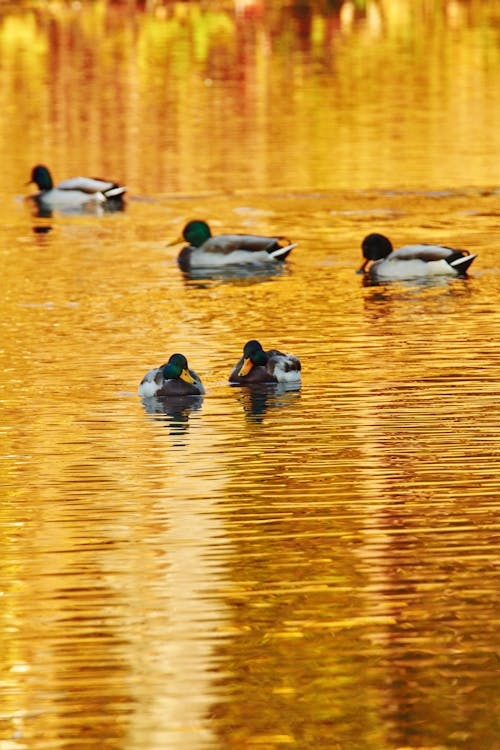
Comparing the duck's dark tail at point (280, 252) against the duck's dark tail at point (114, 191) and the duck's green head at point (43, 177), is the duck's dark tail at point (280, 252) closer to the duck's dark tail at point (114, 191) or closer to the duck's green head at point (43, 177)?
the duck's dark tail at point (114, 191)

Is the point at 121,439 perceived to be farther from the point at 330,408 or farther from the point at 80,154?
the point at 80,154

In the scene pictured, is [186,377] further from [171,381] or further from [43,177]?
[43,177]

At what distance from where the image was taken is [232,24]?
6681 centimetres

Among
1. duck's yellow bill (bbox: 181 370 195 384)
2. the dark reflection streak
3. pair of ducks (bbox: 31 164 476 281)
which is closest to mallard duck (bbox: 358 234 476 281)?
pair of ducks (bbox: 31 164 476 281)

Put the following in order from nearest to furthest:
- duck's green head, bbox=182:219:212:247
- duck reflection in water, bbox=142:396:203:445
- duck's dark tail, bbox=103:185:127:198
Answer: duck reflection in water, bbox=142:396:203:445
duck's green head, bbox=182:219:212:247
duck's dark tail, bbox=103:185:127:198

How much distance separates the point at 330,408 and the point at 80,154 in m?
20.9

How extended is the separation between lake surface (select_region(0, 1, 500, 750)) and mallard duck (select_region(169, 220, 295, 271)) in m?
0.24

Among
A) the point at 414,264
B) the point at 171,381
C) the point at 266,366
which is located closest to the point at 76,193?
A: the point at 414,264

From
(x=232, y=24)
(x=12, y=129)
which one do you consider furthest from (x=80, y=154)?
(x=232, y=24)

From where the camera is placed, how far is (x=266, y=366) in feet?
54.5

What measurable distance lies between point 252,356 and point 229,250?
812 centimetres

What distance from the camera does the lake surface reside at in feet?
30.1

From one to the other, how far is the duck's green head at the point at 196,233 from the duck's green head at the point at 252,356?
27.1 ft

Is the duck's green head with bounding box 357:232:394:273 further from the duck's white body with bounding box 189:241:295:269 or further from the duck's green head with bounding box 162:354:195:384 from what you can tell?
the duck's green head with bounding box 162:354:195:384
